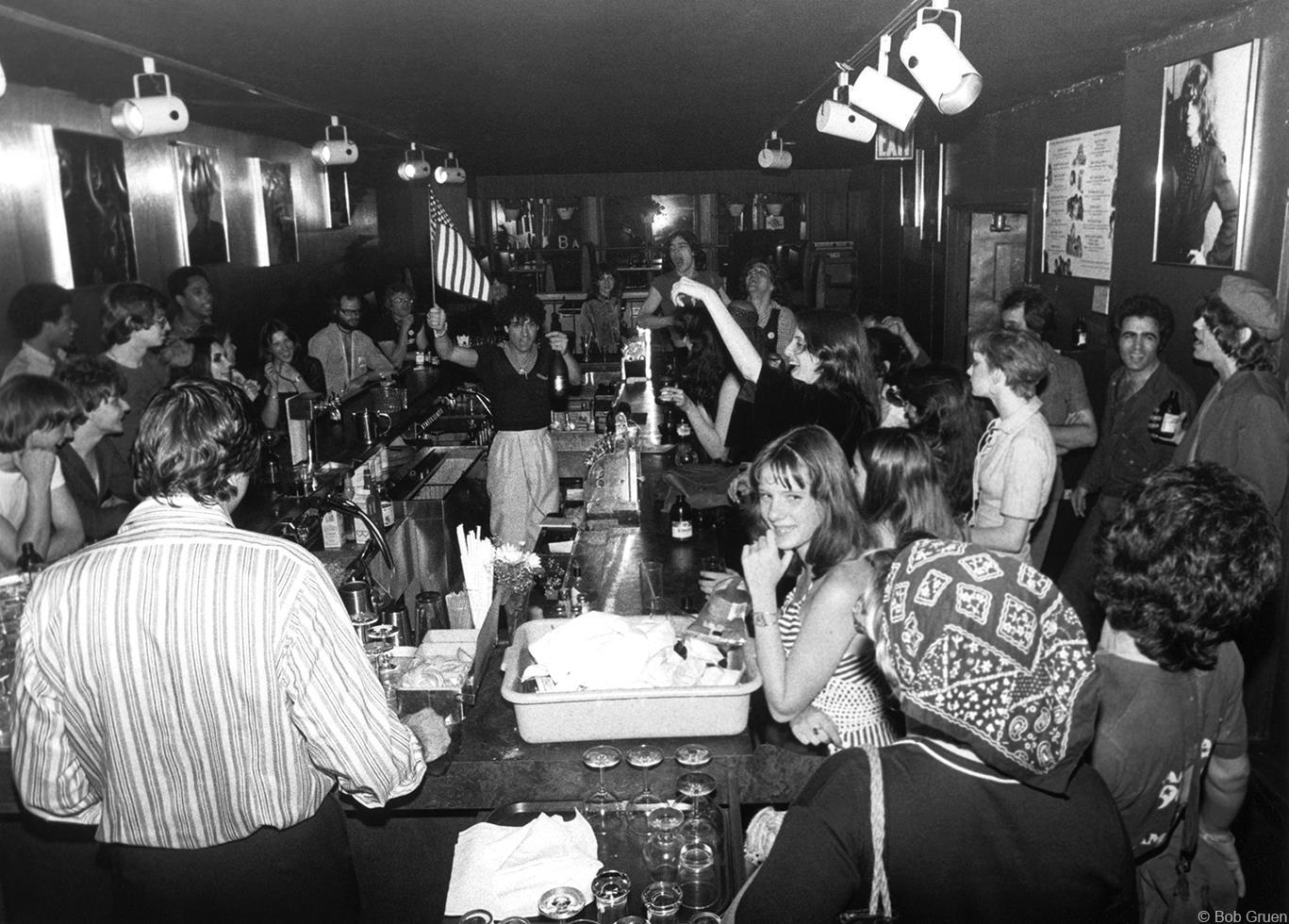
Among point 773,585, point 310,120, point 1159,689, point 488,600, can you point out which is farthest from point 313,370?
point 1159,689

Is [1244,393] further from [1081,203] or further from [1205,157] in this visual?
[1081,203]

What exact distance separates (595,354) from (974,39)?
5.65 meters

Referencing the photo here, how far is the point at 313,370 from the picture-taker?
21.2 feet

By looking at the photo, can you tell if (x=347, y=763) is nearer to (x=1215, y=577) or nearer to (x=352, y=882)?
(x=352, y=882)

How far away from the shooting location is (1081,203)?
568 centimetres

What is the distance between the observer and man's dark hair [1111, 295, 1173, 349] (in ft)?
13.8

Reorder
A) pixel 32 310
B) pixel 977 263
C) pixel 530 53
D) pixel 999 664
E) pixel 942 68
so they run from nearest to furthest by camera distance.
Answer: pixel 999 664, pixel 942 68, pixel 530 53, pixel 32 310, pixel 977 263

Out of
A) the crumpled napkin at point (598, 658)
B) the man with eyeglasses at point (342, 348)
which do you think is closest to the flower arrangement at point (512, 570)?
the crumpled napkin at point (598, 658)

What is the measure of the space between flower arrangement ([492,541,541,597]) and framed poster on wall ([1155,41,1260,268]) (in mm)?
2922

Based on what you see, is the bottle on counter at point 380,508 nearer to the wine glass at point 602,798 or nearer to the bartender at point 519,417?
the bartender at point 519,417

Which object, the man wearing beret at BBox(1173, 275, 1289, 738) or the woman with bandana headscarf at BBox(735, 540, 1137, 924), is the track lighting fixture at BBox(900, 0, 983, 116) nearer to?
A: the man wearing beret at BBox(1173, 275, 1289, 738)

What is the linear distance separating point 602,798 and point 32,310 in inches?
198

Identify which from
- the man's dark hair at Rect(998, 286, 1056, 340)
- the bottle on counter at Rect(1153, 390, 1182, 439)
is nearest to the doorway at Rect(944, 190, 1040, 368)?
the man's dark hair at Rect(998, 286, 1056, 340)

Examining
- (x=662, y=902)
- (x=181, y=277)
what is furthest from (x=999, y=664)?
(x=181, y=277)
